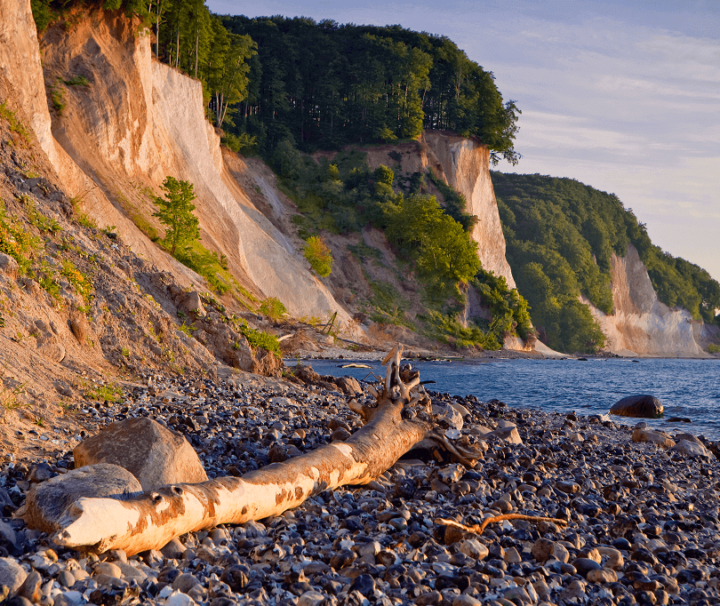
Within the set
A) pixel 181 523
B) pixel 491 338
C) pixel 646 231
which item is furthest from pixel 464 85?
pixel 181 523

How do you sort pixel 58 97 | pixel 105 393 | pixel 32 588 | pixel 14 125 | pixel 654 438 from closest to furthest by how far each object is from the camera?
pixel 32 588 → pixel 105 393 → pixel 654 438 → pixel 14 125 → pixel 58 97

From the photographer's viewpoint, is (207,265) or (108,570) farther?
(207,265)

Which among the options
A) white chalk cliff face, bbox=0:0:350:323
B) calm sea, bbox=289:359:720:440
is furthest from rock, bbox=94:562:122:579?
white chalk cliff face, bbox=0:0:350:323

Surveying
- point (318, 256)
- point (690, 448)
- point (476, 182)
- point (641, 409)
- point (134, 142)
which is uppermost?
point (476, 182)

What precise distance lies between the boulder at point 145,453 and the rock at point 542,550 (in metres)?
3.29

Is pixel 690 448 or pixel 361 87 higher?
pixel 361 87

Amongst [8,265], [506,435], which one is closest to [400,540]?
[506,435]

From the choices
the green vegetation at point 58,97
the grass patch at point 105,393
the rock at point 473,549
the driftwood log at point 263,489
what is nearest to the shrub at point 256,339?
the grass patch at point 105,393

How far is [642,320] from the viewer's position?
10062 cm

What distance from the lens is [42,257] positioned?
10.1 m

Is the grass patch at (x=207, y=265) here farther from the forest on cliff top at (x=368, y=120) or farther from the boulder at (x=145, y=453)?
the boulder at (x=145, y=453)

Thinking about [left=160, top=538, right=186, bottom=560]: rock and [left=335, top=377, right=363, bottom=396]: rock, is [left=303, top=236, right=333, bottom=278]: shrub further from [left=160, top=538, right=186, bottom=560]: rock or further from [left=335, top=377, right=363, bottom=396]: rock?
[left=160, top=538, right=186, bottom=560]: rock

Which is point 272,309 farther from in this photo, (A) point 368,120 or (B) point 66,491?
(A) point 368,120

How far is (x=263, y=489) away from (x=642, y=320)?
110 metres
